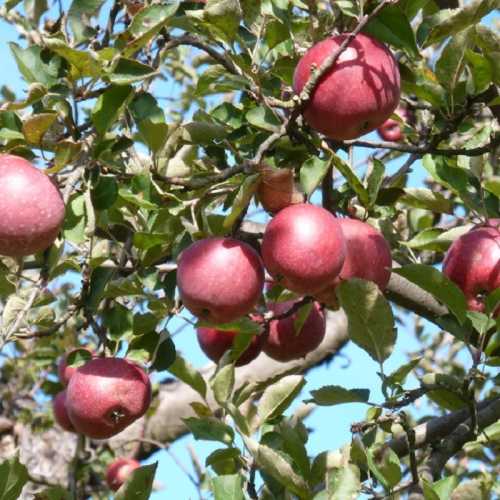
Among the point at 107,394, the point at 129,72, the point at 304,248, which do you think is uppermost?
the point at 129,72

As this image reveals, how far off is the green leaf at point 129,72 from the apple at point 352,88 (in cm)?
19

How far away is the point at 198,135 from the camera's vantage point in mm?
1340

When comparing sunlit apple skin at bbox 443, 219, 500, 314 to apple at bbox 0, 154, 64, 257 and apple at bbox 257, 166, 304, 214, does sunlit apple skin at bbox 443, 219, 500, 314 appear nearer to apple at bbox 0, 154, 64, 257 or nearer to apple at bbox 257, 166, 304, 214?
apple at bbox 257, 166, 304, 214

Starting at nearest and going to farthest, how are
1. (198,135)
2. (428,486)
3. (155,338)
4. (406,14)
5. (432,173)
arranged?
(428,486), (406,14), (198,135), (155,338), (432,173)

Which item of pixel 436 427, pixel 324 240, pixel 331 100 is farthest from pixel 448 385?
pixel 331 100

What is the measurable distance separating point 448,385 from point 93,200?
56 cm

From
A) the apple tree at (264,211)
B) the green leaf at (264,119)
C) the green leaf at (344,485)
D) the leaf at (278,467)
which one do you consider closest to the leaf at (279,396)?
the apple tree at (264,211)

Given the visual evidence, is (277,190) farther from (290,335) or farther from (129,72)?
(290,335)

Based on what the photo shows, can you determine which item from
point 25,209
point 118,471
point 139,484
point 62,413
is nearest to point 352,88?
point 25,209

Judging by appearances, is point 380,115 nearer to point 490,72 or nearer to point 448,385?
point 490,72

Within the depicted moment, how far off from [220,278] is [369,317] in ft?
0.77

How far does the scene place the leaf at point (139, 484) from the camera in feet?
4.35

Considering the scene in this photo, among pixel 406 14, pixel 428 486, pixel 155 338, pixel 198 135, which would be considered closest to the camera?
pixel 428 486

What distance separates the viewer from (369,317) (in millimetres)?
1267
